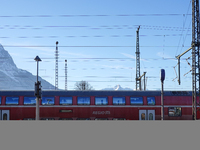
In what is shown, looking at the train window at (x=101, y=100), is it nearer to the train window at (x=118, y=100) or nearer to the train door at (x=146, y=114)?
the train window at (x=118, y=100)

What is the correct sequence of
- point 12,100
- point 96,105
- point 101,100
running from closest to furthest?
point 96,105, point 101,100, point 12,100

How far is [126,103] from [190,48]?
28.1 ft

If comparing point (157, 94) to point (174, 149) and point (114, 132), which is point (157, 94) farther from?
point (174, 149)

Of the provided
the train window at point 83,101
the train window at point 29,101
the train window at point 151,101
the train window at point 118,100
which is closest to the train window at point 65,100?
the train window at point 83,101

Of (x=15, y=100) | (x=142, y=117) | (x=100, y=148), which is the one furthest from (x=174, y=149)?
(x=15, y=100)

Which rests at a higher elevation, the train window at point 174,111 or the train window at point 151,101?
the train window at point 151,101

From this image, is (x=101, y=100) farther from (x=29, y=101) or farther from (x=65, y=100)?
(x=29, y=101)

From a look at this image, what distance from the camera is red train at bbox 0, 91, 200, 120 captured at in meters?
28.6

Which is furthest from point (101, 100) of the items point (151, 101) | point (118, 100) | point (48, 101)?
point (48, 101)

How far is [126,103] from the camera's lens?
28828 millimetres

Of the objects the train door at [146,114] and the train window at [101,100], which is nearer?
the train door at [146,114]

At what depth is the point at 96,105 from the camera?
94.0ft

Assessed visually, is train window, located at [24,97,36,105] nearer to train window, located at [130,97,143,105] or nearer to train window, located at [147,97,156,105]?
train window, located at [130,97,143,105]

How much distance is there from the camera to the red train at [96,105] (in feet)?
93.8
